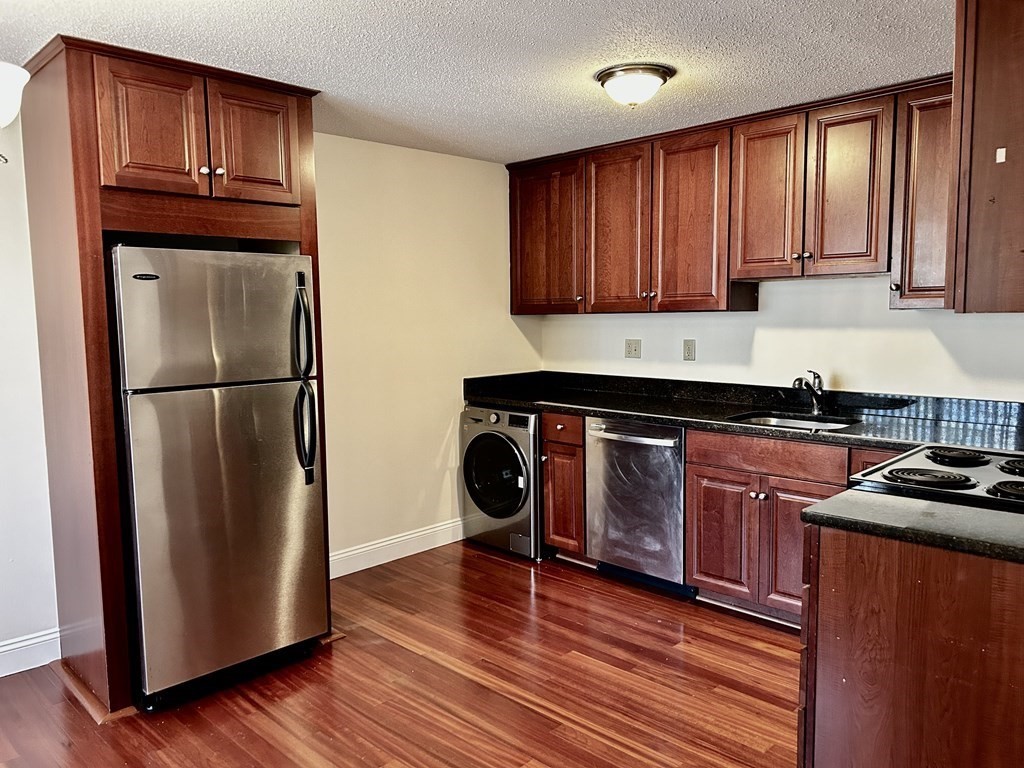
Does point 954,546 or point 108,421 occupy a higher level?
point 108,421

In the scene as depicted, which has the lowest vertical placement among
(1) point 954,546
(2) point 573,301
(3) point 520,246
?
(1) point 954,546

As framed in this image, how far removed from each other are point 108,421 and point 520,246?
2.64 meters

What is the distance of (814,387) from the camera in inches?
144

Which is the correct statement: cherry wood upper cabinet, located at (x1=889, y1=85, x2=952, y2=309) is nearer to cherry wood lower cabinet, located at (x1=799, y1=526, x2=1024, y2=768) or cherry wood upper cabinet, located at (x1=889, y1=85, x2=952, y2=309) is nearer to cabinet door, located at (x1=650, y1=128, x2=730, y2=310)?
cabinet door, located at (x1=650, y1=128, x2=730, y2=310)

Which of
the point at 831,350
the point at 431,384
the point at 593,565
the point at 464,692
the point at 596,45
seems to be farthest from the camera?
the point at 431,384

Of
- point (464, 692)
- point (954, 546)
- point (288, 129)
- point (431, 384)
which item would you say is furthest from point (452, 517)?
point (954, 546)

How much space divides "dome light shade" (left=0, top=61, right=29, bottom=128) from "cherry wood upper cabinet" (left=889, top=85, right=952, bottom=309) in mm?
3019

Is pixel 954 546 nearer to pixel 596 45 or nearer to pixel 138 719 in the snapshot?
pixel 596 45

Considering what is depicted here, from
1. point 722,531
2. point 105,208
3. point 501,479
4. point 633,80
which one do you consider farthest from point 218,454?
point 722,531

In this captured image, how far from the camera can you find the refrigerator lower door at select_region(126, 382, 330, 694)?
8.55ft

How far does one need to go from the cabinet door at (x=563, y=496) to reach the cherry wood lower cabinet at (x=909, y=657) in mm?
2131

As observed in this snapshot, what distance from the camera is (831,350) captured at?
3.62 metres

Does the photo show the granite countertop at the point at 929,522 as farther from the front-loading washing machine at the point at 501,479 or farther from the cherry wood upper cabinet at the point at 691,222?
the front-loading washing machine at the point at 501,479

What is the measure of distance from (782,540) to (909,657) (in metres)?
1.54
